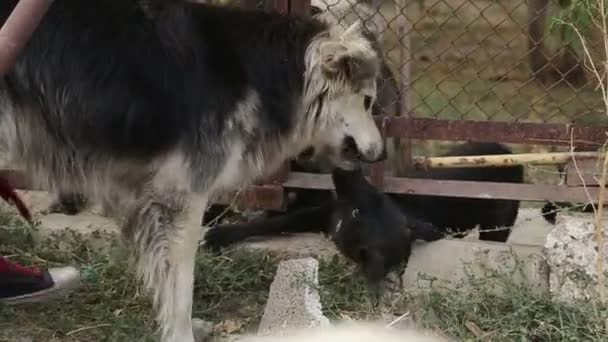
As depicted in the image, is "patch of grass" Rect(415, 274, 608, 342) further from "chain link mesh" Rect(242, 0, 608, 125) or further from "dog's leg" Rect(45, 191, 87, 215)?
"dog's leg" Rect(45, 191, 87, 215)

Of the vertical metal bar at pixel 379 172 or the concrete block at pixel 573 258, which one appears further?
the vertical metal bar at pixel 379 172

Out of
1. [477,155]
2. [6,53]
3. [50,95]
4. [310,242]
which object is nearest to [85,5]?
[50,95]

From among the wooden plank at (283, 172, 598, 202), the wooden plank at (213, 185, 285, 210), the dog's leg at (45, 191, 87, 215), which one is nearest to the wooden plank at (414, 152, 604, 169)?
the wooden plank at (283, 172, 598, 202)

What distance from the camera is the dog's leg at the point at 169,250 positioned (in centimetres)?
428

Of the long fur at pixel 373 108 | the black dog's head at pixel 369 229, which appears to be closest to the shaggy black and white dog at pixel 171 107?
the black dog's head at pixel 369 229

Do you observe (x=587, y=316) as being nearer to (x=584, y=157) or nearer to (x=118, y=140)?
(x=584, y=157)

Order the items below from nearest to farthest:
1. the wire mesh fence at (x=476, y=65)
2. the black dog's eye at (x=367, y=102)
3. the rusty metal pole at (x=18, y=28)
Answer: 1. the rusty metal pole at (x=18, y=28)
2. the black dog's eye at (x=367, y=102)
3. the wire mesh fence at (x=476, y=65)

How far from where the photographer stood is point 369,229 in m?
4.80

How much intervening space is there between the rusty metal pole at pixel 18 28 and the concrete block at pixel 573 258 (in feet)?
8.48

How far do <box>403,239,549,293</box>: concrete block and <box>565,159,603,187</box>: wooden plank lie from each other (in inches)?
14.2

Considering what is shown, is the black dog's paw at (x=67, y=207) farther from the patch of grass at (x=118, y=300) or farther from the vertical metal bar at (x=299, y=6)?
the vertical metal bar at (x=299, y=6)

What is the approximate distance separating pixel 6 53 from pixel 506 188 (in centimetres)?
278

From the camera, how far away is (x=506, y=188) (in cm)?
490

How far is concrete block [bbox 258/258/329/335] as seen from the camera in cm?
434
